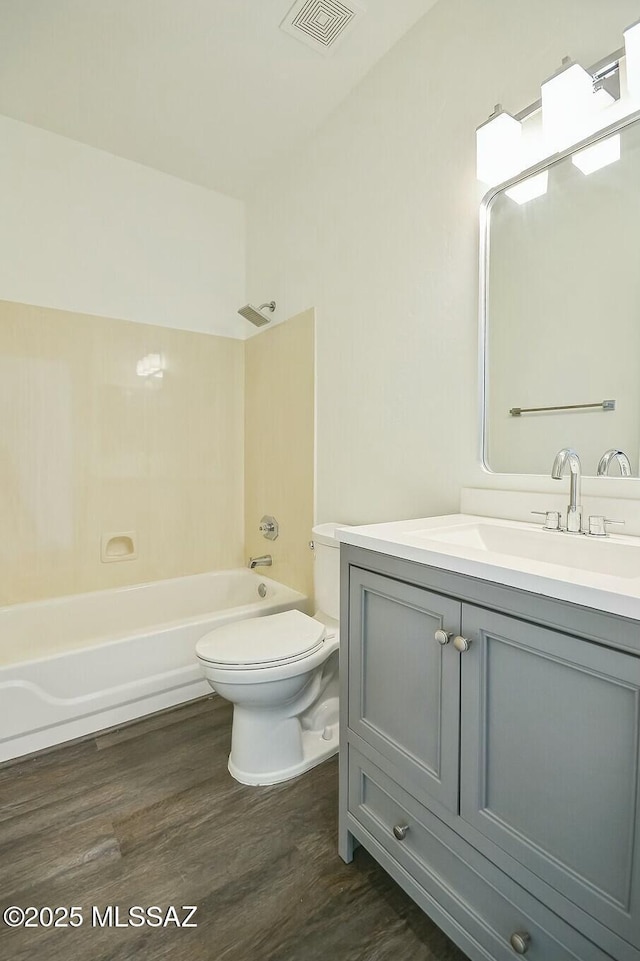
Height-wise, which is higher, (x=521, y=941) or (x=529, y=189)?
(x=529, y=189)

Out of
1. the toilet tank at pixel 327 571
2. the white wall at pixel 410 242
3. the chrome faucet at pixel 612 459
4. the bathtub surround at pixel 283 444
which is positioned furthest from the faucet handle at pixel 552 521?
the bathtub surround at pixel 283 444

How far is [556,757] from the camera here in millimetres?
742

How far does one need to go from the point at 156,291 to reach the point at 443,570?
2.34m

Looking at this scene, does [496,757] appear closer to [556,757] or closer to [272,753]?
[556,757]

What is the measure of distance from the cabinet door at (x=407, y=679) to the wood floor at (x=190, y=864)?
40 centimetres

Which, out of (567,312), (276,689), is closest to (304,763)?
(276,689)

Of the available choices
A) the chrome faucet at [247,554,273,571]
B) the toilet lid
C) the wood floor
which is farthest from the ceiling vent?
the wood floor

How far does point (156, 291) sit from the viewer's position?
8.33ft

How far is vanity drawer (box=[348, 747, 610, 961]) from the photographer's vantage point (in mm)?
770

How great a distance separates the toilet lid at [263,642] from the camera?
1455 mm

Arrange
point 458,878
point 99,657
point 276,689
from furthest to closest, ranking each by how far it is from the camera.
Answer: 1. point 99,657
2. point 276,689
3. point 458,878

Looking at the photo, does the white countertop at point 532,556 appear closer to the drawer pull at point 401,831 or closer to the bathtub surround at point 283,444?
the drawer pull at point 401,831

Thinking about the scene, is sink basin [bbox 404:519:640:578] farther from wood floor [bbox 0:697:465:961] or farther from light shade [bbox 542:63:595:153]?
light shade [bbox 542:63:595:153]

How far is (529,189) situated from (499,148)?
0.48ft
